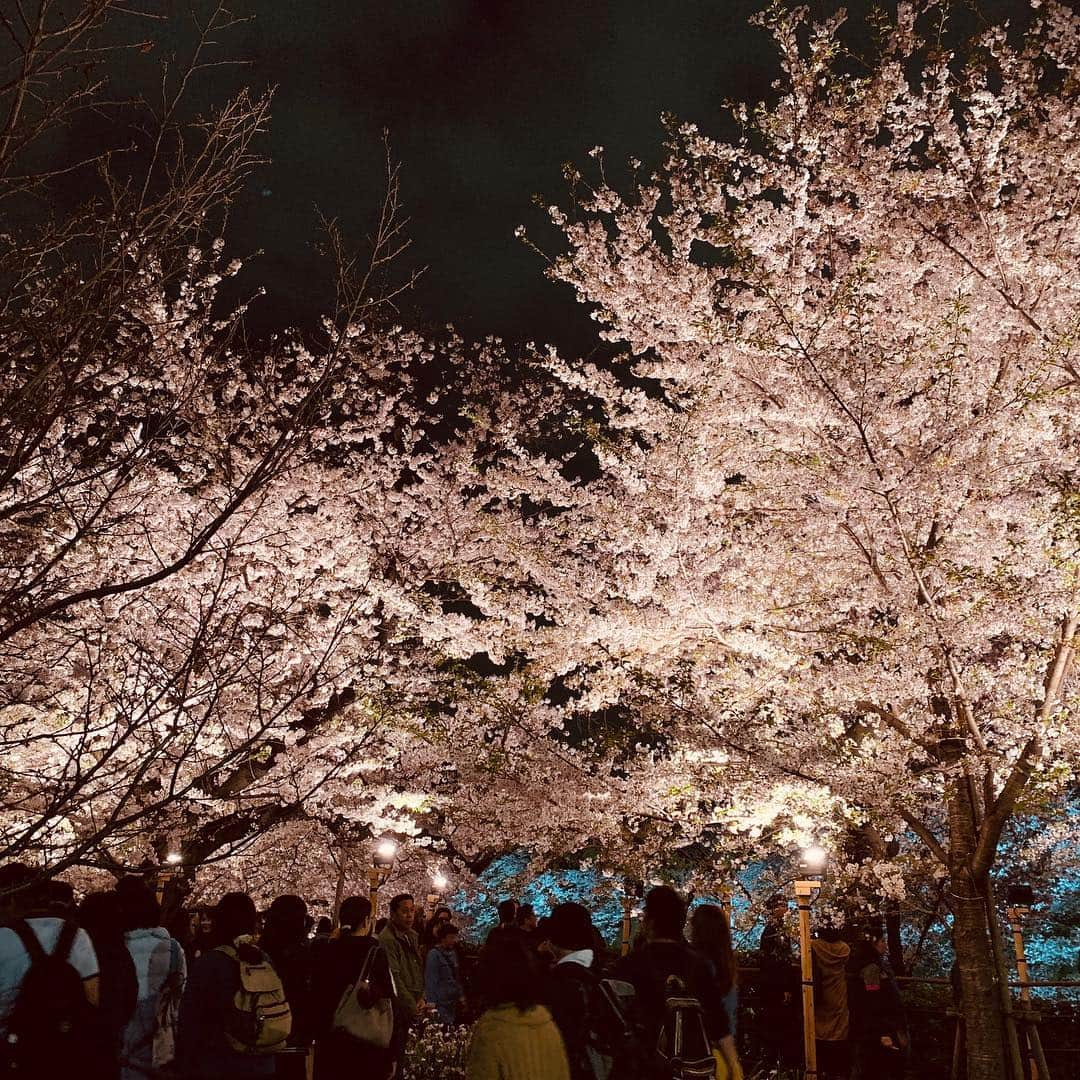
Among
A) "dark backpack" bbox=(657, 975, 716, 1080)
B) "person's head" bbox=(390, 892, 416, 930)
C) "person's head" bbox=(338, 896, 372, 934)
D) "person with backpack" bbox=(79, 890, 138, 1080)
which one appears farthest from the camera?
"person's head" bbox=(390, 892, 416, 930)

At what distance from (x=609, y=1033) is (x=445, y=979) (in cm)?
495

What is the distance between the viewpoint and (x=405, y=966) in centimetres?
577

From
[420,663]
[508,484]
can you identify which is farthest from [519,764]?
[508,484]

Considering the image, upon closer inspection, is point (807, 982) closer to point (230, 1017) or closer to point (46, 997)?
point (230, 1017)

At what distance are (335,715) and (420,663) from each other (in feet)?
12.0

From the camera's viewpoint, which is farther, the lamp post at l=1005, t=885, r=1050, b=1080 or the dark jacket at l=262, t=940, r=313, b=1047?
the lamp post at l=1005, t=885, r=1050, b=1080

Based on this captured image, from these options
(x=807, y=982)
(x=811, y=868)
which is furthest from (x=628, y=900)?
(x=807, y=982)

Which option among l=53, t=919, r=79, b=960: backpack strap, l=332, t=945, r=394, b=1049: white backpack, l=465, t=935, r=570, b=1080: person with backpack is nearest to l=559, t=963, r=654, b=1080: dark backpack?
l=465, t=935, r=570, b=1080: person with backpack

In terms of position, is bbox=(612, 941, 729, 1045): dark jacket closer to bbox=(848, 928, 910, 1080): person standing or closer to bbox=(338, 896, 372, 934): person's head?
bbox=(338, 896, 372, 934): person's head

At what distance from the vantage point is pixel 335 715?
12820mm

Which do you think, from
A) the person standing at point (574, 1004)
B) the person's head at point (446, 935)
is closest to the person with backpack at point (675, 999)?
the person standing at point (574, 1004)

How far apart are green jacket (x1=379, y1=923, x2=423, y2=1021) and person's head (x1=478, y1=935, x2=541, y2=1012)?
3112mm

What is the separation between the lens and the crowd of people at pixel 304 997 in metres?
2.98

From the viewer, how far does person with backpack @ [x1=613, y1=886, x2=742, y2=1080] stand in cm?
329
